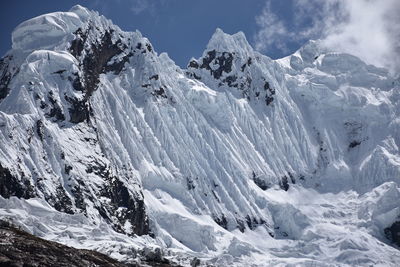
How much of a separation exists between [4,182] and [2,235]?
109 meters

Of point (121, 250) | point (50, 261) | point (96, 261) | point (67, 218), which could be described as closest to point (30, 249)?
point (50, 261)

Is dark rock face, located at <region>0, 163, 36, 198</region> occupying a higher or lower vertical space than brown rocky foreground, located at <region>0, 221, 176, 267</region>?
higher

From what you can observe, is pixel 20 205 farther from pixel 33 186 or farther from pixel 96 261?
pixel 96 261

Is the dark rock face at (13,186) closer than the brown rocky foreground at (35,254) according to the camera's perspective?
No

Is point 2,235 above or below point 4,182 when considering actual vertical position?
below

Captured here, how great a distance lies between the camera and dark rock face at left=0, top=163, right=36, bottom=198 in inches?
7510

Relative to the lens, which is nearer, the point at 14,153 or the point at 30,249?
the point at 30,249

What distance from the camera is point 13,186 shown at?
193 metres

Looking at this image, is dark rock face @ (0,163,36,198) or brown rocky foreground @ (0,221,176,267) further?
dark rock face @ (0,163,36,198)

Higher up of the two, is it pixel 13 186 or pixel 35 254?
pixel 13 186

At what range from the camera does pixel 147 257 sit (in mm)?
149250

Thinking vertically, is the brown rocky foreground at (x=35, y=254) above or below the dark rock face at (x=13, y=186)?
below

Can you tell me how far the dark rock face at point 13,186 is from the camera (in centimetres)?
19075

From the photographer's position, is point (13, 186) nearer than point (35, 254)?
No
